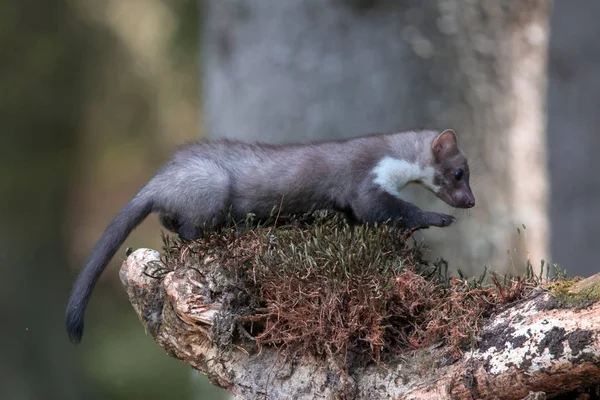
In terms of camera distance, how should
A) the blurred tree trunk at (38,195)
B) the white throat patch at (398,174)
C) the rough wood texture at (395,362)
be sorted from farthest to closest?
the blurred tree trunk at (38,195) → the white throat patch at (398,174) → the rough wood texture at (395,362)

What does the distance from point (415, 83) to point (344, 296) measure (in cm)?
336

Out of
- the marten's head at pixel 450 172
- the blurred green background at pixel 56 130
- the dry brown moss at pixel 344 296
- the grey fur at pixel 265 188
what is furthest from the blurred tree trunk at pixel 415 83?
the blurred green background at pixel 56 130

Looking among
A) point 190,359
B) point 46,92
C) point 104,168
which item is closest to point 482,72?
point 190,359

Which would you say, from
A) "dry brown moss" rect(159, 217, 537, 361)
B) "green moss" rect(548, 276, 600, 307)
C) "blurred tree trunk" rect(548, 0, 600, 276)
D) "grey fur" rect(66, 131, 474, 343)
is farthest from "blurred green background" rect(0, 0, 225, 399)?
"green moss" rect(548, 276, 600, 307)

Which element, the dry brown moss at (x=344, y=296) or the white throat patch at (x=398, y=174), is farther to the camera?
the white throat patch at (x=398, y=174)

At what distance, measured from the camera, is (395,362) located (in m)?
3.59

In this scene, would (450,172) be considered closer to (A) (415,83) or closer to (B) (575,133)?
(A) (415,83)

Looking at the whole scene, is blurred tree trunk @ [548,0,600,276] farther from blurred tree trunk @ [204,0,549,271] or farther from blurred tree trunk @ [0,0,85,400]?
blurred tree trunk @ [0,0,85,400]

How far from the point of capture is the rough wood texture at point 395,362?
3.17 meters

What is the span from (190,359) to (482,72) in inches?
150

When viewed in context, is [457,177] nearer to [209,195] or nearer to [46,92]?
[209,195]

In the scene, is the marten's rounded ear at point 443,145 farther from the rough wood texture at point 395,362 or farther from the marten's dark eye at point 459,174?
the rough wood texture at point 395,362

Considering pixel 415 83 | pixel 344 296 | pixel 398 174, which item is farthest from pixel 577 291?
pixel 415 83

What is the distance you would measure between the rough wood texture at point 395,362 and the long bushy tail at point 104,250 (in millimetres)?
320
